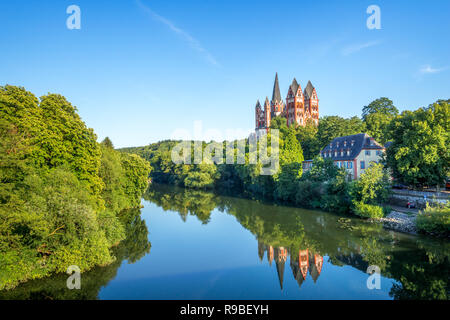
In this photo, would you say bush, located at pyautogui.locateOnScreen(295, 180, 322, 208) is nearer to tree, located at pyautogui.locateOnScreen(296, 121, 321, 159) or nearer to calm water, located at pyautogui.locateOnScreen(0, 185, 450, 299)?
calm water, located at pyautogui.locateOnScreen(0, 185, 450, 299)

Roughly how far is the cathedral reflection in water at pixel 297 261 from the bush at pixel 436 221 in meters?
9.75

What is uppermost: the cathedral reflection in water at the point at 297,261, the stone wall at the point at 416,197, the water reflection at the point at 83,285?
the stone wall at the point at 416,197

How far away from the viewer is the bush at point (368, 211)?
29.2m

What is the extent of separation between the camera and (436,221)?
2238 cm

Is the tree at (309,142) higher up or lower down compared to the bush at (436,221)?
higher up

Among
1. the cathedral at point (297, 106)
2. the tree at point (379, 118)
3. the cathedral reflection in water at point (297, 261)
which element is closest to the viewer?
the cathedral reflection in water at point (297, 261)

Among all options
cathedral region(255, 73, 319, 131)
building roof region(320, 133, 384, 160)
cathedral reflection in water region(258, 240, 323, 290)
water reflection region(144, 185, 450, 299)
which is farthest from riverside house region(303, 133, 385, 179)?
Result: cathedral region(255, 73, 319, 131)

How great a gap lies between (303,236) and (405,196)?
1446 cm

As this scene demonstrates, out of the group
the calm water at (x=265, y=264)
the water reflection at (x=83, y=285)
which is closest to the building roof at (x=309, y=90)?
the calm water at (x=265, y=264)

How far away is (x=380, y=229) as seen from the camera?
26.2m

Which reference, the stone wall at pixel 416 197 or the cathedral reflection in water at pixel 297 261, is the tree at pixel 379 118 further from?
the cathedral reflection in water at pixel 297 261

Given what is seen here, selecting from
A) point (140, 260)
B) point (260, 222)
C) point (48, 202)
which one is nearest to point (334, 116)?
point (260, 222)

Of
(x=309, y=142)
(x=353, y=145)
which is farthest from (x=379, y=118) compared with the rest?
(x=353, y=145)

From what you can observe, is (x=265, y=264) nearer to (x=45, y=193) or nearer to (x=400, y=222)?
(x=45, y=193)
